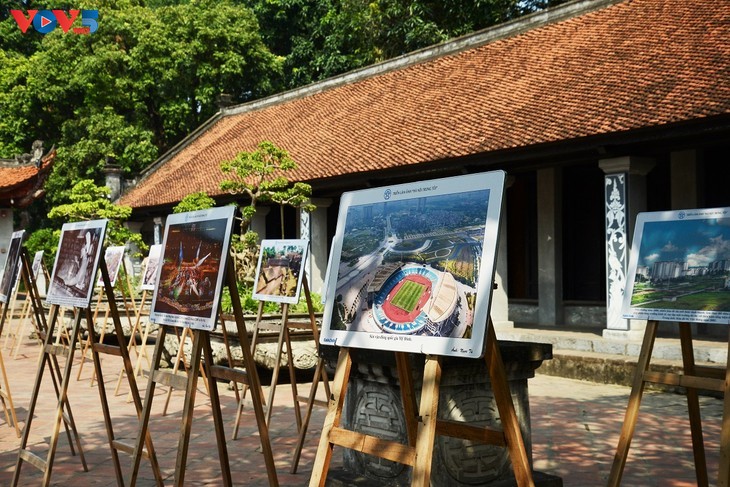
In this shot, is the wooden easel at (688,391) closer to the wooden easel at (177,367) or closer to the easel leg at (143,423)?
the wooden easel at (177,367)

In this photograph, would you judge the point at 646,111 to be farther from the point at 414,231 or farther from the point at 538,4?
the point at 538,4

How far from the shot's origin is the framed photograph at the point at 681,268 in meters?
4.27

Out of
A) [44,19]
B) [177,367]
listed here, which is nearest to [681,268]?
[177,367]

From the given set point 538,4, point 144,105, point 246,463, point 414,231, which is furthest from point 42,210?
point 414,231

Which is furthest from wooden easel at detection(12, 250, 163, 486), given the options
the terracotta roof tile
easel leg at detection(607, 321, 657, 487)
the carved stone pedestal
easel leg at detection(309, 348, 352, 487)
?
the terracotta roof tile

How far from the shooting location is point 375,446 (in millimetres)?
3510

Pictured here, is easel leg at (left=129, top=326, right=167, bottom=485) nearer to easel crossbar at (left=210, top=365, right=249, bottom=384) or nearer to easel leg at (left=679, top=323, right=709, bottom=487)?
easel crossbar at (left=210, top=365, right=249, bottom=384)

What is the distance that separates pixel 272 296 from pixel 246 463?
4.56 feet

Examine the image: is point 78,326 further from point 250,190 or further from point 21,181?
point 21,181

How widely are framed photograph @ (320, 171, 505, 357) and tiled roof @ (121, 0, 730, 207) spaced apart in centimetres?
664

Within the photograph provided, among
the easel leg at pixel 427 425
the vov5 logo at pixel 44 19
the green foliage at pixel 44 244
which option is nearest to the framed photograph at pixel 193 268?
the easel leg at pixel 427 425

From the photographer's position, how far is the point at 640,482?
5301mm

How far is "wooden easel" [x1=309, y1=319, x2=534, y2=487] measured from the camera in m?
3.27

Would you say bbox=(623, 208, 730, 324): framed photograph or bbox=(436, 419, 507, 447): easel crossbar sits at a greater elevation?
bbox=(623, 208, 730, 324): framed photograph
